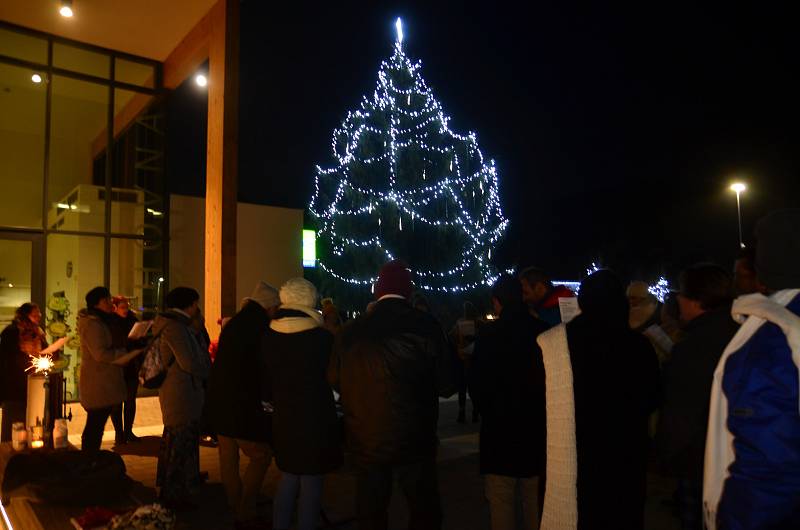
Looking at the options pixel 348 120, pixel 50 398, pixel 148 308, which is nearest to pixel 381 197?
pixel 348 120

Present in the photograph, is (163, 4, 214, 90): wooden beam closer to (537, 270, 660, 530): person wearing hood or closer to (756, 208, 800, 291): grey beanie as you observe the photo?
(537, 270, 660, 530): person wearing hood

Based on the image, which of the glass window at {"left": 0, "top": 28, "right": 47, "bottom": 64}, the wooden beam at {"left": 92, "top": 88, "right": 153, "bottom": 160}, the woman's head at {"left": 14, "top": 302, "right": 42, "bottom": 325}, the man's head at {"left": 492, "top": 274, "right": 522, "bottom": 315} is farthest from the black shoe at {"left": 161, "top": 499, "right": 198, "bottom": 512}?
the glass window at {"left": 0, "top": 28, "right": 47, "bottom": 64}

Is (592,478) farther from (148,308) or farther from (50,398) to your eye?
(148,308)

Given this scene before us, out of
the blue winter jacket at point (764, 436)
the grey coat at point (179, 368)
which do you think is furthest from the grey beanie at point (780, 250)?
the grey coat at point (179, 368)

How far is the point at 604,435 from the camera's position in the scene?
2.87 meters

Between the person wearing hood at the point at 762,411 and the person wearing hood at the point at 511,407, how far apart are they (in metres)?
1.31

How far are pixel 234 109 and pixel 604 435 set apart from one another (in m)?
7.55

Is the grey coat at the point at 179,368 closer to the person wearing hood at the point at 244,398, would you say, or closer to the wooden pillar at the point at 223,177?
the person wearing hood at the point at 244,398

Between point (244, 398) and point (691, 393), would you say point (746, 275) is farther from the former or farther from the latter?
point (244, 398)

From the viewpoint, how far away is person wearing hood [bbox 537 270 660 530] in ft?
9.41

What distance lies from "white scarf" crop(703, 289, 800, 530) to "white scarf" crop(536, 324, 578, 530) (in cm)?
78

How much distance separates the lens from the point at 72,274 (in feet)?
33.5

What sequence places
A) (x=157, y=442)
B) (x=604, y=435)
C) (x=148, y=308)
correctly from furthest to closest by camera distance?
(x=148, y=308) → (x=157, y=442) → (x=604, y=435)

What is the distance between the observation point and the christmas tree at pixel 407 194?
23047 mm
